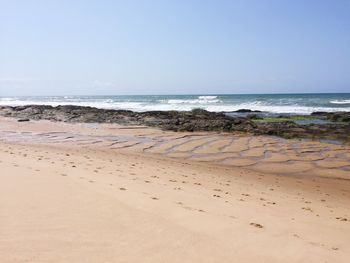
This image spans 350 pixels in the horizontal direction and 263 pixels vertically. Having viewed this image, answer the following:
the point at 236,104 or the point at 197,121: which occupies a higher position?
the point at 236,104

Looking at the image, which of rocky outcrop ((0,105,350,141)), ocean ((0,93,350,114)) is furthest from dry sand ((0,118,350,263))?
ocean ((0,93,350,114))

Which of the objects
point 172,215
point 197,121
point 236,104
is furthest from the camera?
point 236,104

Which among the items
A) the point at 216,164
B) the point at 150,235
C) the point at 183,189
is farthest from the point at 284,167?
the point at 150,235

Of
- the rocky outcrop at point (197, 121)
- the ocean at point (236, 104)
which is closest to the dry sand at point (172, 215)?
the rocky outcrop at point (197, 121)

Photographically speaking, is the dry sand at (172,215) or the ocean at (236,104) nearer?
the dry sand at (172,215)

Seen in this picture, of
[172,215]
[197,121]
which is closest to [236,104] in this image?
[197,121]

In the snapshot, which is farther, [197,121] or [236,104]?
[236,104]

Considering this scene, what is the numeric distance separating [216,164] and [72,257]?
357 inches

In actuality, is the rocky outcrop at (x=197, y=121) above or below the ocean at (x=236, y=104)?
below

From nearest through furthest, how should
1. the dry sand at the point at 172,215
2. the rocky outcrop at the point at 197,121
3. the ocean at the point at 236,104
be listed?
the dry sand at the point at 172,215 < the rocky outcrop at the point at 197,121 < the ocean at the point at 236,104

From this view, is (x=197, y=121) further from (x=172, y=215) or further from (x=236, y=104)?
(x=236, y=104)

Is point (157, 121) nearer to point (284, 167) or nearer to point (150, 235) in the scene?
point (284, 167)

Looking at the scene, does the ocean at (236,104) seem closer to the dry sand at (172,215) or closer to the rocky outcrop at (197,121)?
the rocky outcrop at (197,121)

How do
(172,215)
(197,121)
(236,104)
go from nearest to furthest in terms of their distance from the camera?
(172,215), (197,121), (236,104)
